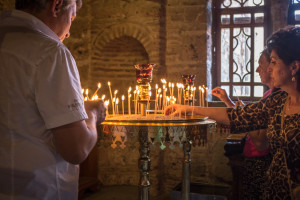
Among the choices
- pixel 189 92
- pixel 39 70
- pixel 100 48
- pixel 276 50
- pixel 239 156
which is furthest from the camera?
pixel 100 48

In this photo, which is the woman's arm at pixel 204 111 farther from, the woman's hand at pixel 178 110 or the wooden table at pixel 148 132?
the wooden table at pixel 148 132

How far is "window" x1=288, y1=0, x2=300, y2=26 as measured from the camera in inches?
207

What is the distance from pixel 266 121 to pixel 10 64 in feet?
5.65

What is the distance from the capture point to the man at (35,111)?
1.15m

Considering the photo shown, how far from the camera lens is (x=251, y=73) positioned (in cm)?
548

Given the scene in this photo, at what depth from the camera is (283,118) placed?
2037 millimetres

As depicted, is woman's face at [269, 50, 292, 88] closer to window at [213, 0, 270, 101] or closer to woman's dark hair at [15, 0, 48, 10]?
woman's dark hair at [15, 0, 48, 10]

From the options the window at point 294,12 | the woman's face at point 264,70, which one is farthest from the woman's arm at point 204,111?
the window at point 294,12

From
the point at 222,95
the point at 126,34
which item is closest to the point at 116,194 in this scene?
the point at 126,34

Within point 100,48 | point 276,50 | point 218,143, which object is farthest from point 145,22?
point 276,50

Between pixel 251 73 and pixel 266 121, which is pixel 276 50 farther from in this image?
pixel 251 73

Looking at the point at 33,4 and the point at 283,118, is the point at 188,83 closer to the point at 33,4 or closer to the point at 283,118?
the point at 283,118

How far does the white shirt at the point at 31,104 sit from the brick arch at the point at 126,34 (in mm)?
4231

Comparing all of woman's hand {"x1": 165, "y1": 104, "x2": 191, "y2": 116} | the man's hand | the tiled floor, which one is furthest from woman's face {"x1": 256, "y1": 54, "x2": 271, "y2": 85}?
the tiled floor
